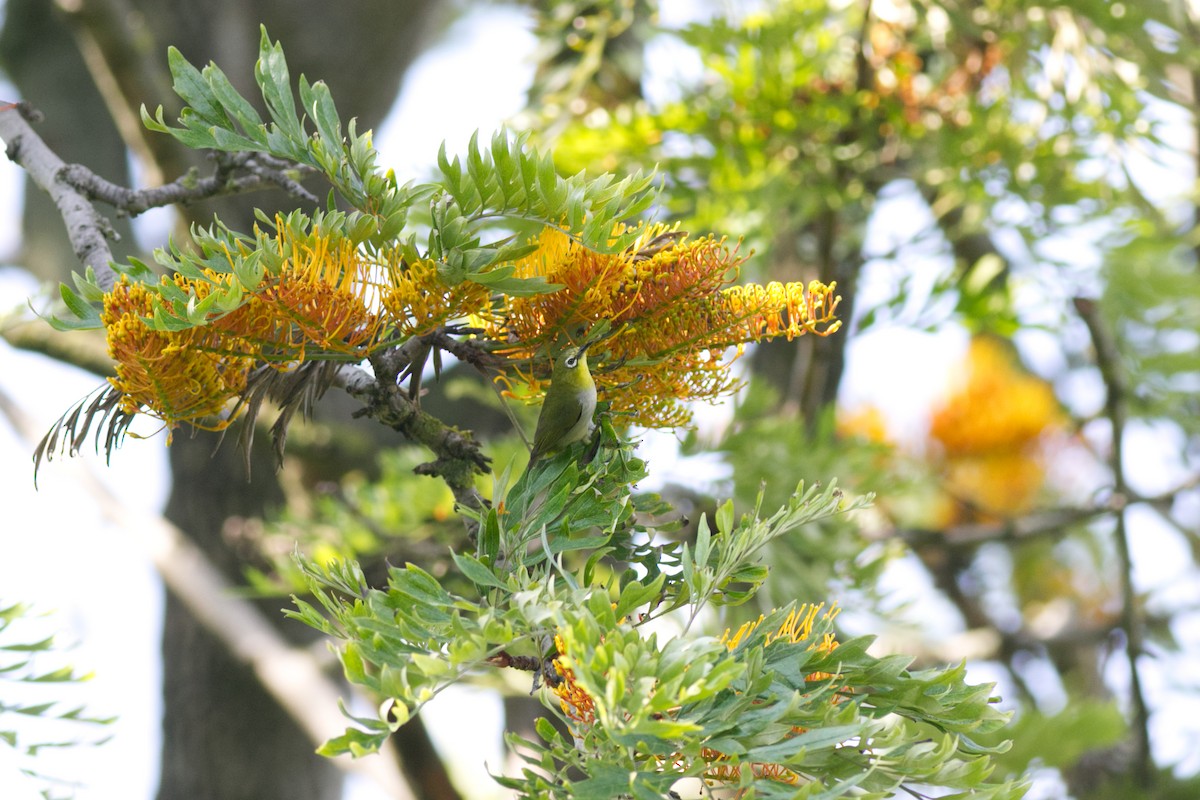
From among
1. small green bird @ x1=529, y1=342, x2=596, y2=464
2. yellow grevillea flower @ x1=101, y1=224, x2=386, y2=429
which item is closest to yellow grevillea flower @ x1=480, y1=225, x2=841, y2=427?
small green bird @ x1=529, y1=342, x2=596, y2=464

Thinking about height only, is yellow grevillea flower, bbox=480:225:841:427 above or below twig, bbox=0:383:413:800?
above

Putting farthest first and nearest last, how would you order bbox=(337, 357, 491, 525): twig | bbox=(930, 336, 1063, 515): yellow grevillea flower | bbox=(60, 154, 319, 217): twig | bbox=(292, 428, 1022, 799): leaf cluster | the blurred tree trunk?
bbox=(930, 336, 1063, 515): yellow grevillea flower
the blurred tree trunk
bbox=(60, 154, 319, 217): twig
bbox=(337, 357, 491, 525): twig
bbox=(292, 428, 1022, 799): leaf cluster

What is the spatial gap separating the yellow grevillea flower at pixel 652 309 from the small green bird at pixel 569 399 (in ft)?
0.07

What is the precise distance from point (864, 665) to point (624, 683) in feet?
0.80

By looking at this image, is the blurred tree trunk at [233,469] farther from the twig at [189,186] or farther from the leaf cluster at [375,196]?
the leaf cluster at [375,196]

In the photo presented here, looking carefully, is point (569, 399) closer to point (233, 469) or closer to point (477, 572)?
point (477, 572)

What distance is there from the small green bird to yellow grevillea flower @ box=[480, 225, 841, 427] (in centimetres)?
2

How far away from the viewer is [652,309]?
85 cm

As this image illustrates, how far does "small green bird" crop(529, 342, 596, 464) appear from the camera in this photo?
0.85 metres

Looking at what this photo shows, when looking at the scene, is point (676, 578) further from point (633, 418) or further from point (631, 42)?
point (631, 42)

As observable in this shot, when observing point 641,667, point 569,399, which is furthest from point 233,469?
point 641,667

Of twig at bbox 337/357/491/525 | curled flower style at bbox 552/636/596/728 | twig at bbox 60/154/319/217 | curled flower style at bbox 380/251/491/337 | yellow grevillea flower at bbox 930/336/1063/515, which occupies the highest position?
twig at bbox 60/154/319/217

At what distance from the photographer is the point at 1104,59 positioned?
2.13 m

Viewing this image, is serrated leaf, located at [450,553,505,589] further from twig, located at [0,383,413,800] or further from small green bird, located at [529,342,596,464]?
twig, located at [0,383,413,800]
